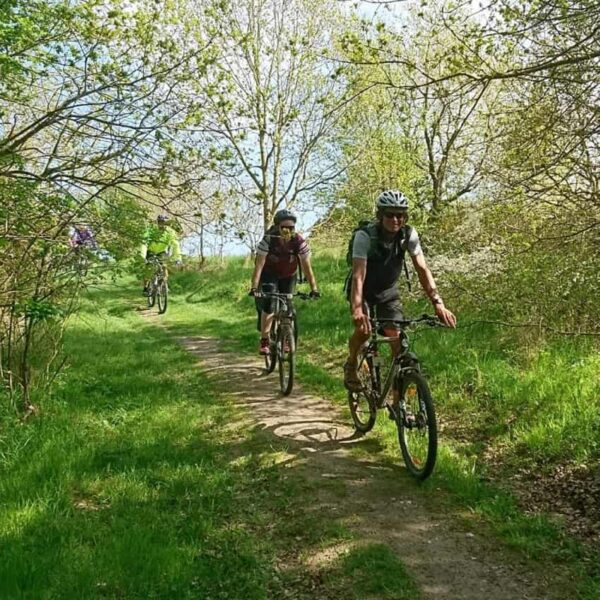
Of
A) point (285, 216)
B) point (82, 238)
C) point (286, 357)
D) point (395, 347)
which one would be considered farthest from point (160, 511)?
point (285, 216)

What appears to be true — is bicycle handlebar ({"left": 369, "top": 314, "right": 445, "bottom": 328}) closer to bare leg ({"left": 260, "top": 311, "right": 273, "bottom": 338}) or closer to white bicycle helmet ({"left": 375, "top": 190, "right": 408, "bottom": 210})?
white bicycle helmet ({"left": 375, "top": 190, "right": 408, "bottom": 210})

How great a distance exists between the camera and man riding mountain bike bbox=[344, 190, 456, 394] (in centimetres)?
531

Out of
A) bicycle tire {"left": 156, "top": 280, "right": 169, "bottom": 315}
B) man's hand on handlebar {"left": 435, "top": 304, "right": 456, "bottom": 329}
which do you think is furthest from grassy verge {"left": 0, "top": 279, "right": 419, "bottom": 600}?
bicycle tire {"left": 156, "top": 280, "right": 169, "bottom": 315}

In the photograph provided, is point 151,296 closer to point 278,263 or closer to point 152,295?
point 152,295

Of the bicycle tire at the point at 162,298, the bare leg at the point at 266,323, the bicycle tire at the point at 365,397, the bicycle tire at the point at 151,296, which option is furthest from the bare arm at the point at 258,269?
the bicycle tire at the point at 151,296

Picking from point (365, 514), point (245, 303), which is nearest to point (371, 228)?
point (365, 514)

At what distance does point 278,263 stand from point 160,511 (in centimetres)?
432

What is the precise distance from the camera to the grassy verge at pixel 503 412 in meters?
4.21

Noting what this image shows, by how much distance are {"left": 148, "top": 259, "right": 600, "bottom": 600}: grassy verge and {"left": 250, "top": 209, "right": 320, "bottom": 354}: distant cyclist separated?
1.15 m

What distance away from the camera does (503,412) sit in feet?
20.2

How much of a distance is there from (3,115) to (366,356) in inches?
170

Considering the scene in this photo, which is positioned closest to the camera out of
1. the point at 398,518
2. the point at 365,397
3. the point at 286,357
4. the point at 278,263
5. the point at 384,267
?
the point at 398,518

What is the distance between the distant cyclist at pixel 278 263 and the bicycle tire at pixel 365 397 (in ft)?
6.45

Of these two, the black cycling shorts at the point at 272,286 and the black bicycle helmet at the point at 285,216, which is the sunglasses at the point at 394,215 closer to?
the black bicycle helmet at the point at 285,216
